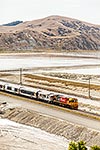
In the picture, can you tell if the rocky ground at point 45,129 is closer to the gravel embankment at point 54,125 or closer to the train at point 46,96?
the gravel embankment at point 54,125

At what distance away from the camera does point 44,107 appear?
181 feet

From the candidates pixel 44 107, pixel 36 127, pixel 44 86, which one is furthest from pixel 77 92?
pixel 36 127

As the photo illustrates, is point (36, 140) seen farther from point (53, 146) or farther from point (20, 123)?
point (20, 123)

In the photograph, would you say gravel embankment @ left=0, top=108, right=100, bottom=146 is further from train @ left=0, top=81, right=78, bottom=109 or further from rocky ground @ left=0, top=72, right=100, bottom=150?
train @ left=0, top=81, right=78, bottom=109

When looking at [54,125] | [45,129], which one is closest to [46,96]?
[45,129]

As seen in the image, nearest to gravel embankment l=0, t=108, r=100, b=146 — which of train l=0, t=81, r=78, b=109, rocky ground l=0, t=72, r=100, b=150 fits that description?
rocky ground l=0, t=72, r=100, b=150

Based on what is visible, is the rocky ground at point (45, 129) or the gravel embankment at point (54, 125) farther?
the gravel embankment at point (54, 125)

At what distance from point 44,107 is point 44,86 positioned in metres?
25.2

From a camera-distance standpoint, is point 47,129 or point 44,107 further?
point 44,107

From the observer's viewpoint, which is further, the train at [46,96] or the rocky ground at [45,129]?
the train at [46,96]

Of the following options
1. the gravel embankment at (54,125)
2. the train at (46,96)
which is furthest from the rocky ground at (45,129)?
the train at (46,96)

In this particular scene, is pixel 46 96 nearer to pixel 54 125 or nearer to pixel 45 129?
pixel 45 129

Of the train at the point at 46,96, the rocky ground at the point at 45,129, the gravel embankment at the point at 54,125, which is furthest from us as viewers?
the train at the point at 46,96

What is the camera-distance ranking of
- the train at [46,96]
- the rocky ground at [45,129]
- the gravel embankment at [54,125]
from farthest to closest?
1. the train at [46,96]
2. the gravel embankment at [54,125]
3. the rocky ground at [45,129]
